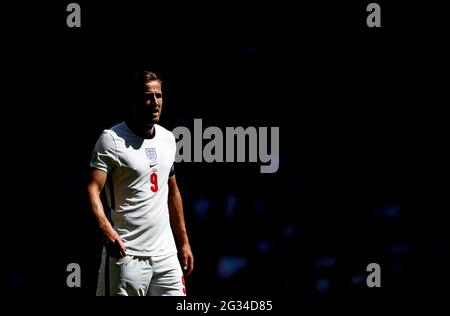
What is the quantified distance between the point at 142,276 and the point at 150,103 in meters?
0.89

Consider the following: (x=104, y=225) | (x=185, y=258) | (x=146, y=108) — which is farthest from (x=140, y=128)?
(x=185, y=258)

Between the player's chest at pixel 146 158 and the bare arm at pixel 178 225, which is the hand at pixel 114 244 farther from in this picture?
the bare arm at pixel 178 225

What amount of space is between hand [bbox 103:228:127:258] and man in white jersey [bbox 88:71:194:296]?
0.28 ft

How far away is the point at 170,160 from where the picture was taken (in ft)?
12.3

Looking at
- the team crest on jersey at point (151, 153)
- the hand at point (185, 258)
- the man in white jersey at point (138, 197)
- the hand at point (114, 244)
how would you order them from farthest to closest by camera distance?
the hand at point (185, 258)
the team crest on jersey at point (151, 153)
the man in white jersey at point (138, 197)
the hand at point (114, 244)

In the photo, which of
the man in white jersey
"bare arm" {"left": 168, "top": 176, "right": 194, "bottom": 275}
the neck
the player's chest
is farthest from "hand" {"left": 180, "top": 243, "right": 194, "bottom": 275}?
the neck

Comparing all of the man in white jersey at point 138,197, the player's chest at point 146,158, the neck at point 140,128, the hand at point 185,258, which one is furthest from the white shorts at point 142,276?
the neck at point 140,128

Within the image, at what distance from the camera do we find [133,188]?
11.7 ft

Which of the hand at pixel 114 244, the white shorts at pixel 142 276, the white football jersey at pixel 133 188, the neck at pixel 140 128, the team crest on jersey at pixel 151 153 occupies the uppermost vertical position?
the neck at pixel 140 128

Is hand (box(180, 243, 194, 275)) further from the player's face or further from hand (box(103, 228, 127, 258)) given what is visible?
the player's face

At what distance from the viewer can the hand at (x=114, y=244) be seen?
3354 mm

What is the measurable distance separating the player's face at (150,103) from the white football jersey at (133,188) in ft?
0.41

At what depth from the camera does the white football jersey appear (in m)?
3.54

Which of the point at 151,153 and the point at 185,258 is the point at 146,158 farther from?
the point at 185,258
